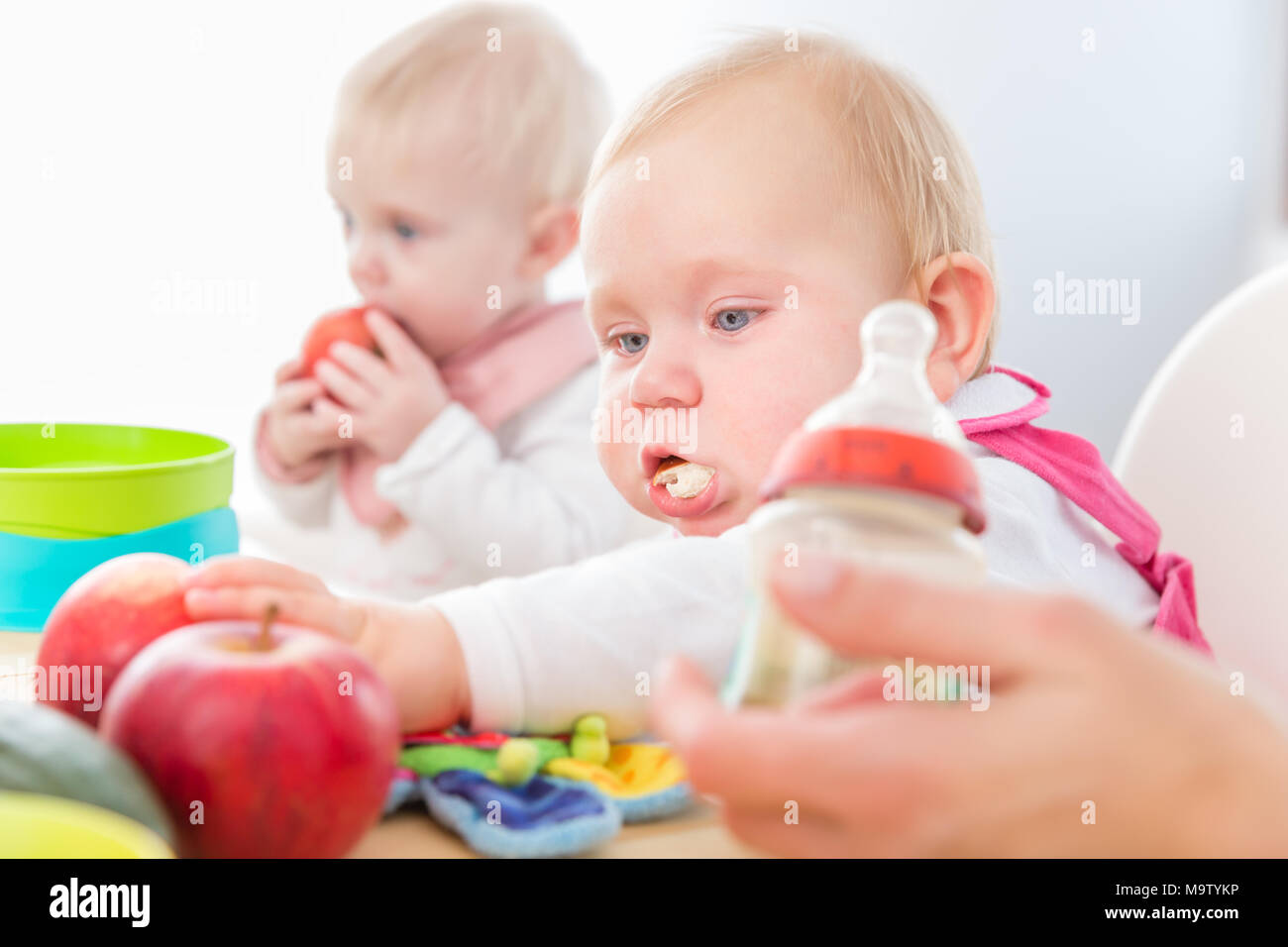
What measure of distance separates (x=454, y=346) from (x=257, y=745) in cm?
142

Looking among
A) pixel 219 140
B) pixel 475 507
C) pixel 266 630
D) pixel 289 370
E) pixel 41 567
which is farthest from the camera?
pixel 219 140

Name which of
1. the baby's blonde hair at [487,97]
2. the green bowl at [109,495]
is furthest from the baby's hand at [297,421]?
the green bowl at [109,495]

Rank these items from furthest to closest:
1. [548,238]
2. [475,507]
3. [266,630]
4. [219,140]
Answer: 1. [219,140]
2. [548,238]
3. [475,507]
4. [266,630]

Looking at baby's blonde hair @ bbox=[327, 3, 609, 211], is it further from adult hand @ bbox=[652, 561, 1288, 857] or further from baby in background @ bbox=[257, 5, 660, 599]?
adult hand @ bbox=[652, 561, 1288, 857]

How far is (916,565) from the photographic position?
428mm

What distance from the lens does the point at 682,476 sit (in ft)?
3.05

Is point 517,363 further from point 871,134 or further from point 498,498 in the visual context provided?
point 871,134

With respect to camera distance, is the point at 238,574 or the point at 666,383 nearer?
the point at 238,574

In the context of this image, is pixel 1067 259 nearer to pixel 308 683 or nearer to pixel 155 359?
pixel 155 359

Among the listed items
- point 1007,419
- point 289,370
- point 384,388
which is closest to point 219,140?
point 289,370


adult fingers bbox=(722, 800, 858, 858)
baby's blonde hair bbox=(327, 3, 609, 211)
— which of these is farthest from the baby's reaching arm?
baby's blonde hair bbox=(327, 3, 609, 211)

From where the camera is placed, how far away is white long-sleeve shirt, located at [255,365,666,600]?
1653 mm

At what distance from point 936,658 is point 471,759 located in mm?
292

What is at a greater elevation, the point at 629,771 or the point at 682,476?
the point at 682,476
